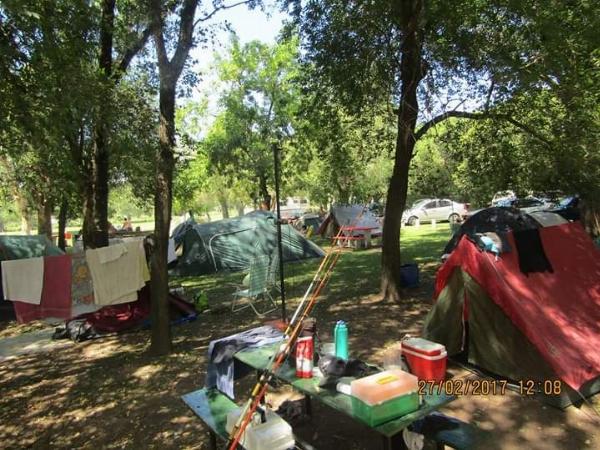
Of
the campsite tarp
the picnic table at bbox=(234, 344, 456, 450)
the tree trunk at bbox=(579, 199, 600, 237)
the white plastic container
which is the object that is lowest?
the white plastic container

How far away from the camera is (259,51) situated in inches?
887

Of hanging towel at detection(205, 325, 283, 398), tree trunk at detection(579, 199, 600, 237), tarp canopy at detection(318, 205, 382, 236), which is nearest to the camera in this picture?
hanging towel at detection(205, 325, 283, 398)

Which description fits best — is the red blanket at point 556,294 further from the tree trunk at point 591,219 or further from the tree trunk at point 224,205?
the tree trunk at point 224,205

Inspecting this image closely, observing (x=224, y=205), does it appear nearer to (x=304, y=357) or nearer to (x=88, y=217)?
(x=88, y=217)

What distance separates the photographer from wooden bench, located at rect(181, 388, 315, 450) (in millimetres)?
2969

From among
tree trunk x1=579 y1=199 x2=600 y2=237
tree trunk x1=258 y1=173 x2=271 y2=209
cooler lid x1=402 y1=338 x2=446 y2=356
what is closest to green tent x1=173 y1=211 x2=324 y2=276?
tree trunk x1=579 y1=199 x2=600 y2=237

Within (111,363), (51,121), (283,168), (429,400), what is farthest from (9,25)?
(283,168)

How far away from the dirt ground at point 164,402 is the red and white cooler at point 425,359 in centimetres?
64

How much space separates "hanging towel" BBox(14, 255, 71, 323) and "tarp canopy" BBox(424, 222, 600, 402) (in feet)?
16.6

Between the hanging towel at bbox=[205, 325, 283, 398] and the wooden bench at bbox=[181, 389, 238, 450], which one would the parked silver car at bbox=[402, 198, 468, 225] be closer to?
the hanging towel at bbox=[205, 325, 283, 398]

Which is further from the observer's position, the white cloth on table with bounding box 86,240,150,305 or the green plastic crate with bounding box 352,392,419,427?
the white cloth on table with bounding box 86,240,150,305

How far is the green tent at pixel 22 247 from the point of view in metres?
10.5

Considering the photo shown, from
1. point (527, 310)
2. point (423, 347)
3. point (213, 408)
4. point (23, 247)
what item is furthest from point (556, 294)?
point (23, 247)

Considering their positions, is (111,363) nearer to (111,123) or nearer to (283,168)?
(111,123)
